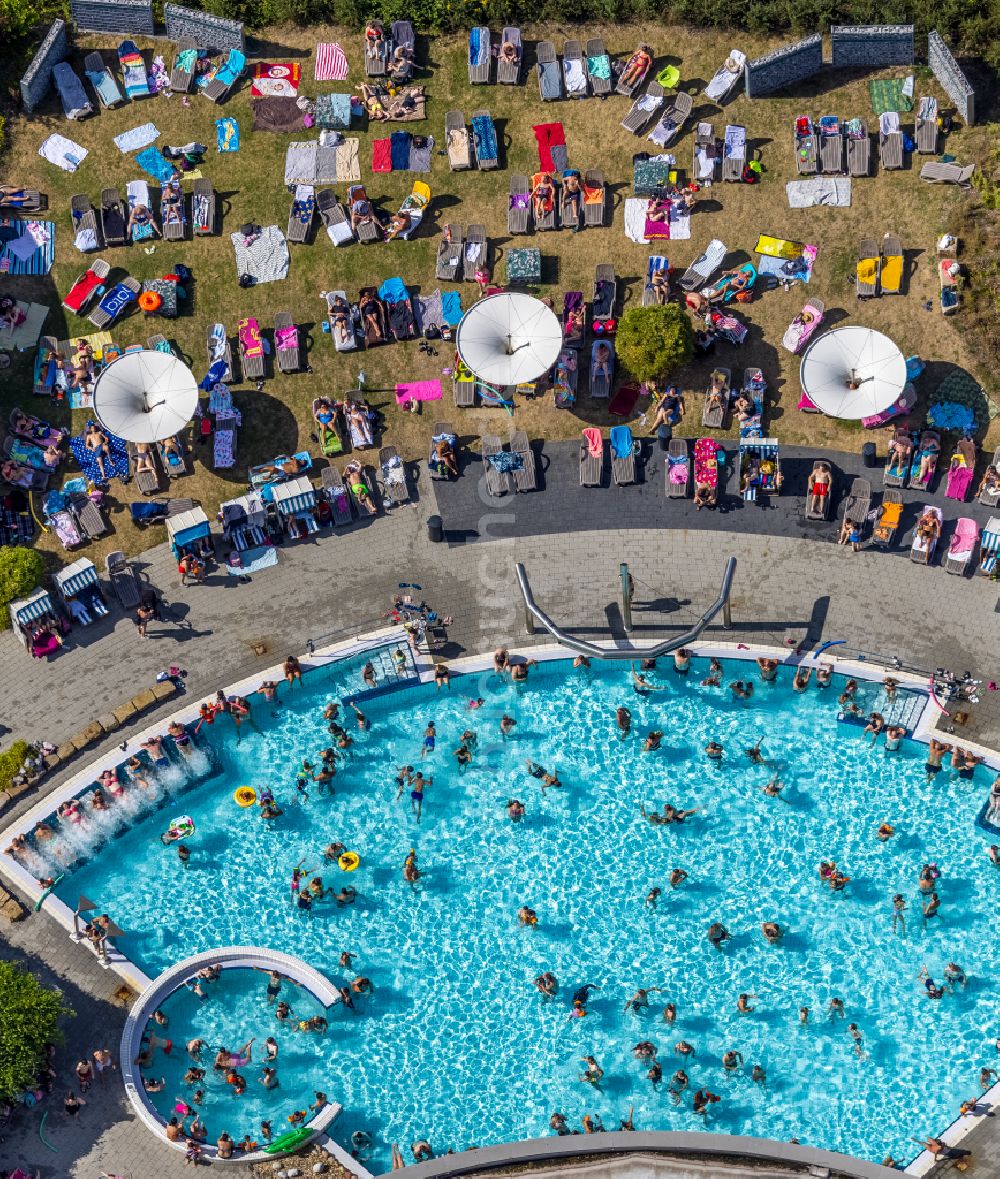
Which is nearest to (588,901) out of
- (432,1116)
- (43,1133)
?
(432,1116)

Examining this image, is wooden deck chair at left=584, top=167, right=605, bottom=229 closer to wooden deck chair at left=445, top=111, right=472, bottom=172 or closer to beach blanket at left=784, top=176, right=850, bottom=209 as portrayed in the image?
wooden deck chair at left=445, top=111, right=472, bottom=172

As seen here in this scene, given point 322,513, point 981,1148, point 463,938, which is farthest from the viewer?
point 322,513

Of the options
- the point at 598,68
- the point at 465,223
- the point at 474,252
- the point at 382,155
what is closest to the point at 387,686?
the point at 474,252

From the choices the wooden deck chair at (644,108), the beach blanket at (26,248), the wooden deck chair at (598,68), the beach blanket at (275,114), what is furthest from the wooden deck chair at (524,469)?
the beach blanket at (26,248)

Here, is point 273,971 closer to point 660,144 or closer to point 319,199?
point 319,199

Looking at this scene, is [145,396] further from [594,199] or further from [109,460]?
[594,199]

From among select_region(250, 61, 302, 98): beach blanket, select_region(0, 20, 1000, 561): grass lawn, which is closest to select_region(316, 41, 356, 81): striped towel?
select_region(0, 20, 1000, 561): grass lawn
